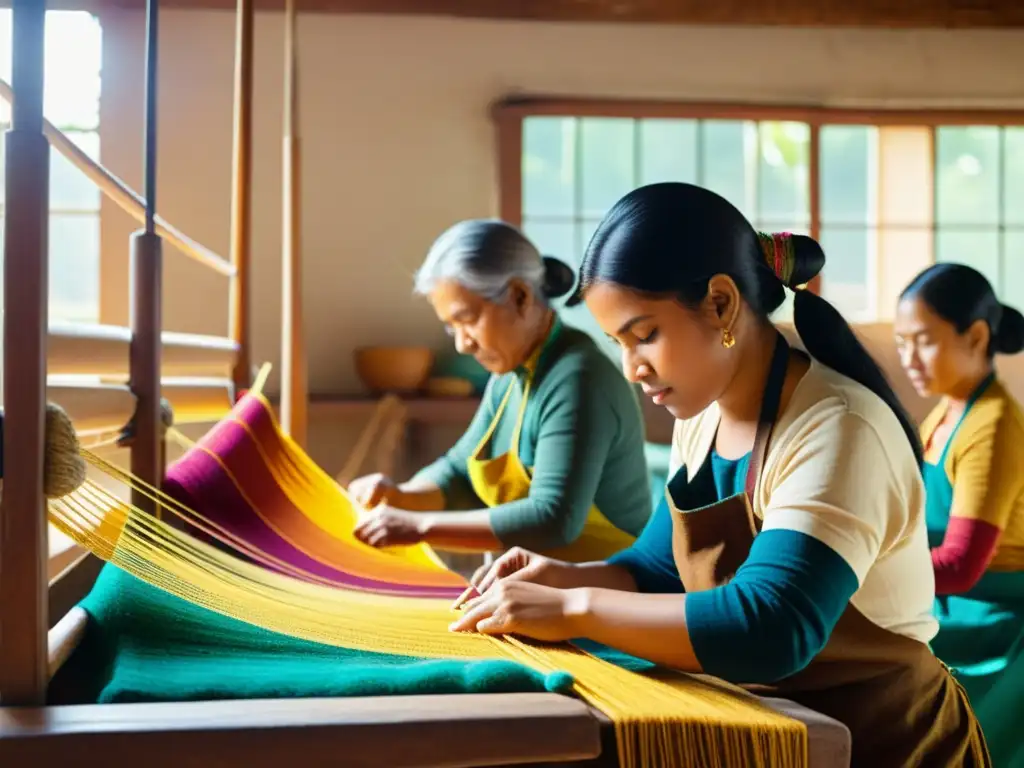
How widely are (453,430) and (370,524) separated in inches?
100

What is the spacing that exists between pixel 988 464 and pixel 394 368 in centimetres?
253

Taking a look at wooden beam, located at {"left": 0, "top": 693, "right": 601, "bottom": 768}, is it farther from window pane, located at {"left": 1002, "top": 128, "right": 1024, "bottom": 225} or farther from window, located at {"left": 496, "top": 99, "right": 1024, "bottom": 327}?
window pane, located at {"left": 1002, "top": 128, "right": 1024, "bottom": 225}

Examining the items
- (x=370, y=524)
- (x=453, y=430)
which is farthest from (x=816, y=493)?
(x=453, y=430)

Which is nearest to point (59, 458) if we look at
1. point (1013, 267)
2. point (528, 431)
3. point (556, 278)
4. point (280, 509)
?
point (280, 509)

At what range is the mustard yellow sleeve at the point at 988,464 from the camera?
169 centimetres

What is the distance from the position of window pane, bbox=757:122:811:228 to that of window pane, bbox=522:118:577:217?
0.80 metres

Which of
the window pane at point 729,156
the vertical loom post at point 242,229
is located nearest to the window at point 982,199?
the window pane at point 729,156

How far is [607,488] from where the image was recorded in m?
1.83

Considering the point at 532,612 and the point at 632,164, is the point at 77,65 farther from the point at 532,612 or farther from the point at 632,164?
the point at 532,612

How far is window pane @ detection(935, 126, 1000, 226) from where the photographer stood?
444cm

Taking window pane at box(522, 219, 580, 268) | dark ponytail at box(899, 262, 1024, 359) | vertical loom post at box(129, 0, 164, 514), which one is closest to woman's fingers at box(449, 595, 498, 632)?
vertical loom post at box(129, 0, 164, 514)

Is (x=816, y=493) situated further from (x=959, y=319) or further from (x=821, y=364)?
(x=959, y=319)

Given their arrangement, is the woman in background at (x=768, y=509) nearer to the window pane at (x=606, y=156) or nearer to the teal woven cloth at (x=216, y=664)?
the teal woven cloth at (x=216, y=664)

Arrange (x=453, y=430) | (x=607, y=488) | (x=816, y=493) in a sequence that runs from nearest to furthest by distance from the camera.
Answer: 1. (x=816, y=493)
2. (x=607, y=488)
3. (x=453, y=430)
